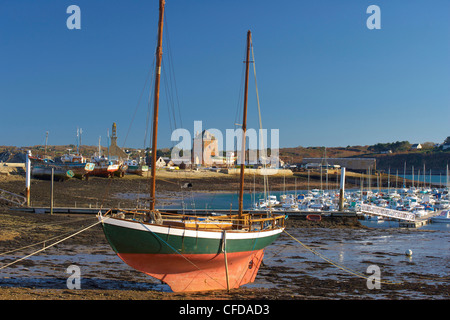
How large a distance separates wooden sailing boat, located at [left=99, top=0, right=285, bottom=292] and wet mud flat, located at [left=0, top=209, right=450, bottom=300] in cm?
57

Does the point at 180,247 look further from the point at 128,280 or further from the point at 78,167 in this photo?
the point at 78,167

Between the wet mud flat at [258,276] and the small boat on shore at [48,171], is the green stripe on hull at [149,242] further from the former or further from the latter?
the small boat on shore at [48,171]

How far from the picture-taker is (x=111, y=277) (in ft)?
60.1

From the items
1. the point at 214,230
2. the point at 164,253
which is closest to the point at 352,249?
the point at 214,230

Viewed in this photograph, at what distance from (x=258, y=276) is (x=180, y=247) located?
5.67 metres

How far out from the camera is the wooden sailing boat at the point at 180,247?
15.4 meters

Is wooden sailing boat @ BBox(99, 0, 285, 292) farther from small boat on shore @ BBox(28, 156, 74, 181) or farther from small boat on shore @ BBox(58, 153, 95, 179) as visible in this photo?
small boat on shore @ BBox(58, 153, 95, 179)

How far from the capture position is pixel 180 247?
15.8 metres

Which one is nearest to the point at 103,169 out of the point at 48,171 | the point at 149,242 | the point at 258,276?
the point at 48,171

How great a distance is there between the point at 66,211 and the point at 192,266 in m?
23.9

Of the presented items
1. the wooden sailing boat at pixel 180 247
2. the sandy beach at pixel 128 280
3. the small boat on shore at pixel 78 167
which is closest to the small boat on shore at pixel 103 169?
the small boat on shore at pixel 78 167

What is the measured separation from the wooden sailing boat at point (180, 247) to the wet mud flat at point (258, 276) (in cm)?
57

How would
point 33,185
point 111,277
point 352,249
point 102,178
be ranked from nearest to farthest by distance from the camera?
point 111,277
point 352,249
point 33,185
point 102,178
